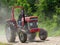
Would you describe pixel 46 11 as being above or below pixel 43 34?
above

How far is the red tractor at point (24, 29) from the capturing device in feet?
61.4

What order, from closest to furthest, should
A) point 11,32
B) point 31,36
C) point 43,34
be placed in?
point 31,36
point 43,34
point 11,32

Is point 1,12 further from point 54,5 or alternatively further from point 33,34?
point 33,34

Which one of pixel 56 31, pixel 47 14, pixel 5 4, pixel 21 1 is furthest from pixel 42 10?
pixel 5 4

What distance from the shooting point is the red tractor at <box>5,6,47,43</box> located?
18.7 metres

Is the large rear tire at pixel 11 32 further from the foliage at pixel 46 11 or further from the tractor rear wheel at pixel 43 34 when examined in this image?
the foliage at pixel 46 11

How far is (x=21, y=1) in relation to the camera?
28.7 m

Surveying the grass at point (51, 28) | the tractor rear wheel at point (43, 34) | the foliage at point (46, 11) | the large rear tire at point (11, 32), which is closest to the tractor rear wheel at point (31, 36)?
the tractor rear wheel at point (43, 34)

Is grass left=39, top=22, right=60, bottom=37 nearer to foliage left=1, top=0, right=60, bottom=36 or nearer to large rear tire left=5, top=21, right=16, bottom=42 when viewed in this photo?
foliage left=1, top=0, right=60, bottom=36

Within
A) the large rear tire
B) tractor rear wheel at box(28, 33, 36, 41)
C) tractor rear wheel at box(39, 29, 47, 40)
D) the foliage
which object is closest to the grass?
the foliage

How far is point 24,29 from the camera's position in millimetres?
18953

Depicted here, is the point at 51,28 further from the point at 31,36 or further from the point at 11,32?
the point at 11,32

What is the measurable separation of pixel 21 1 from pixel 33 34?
9867 mm

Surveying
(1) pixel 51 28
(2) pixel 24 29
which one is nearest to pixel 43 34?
(2) pixel 24 29
